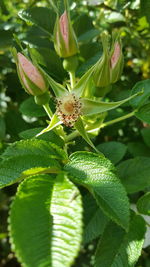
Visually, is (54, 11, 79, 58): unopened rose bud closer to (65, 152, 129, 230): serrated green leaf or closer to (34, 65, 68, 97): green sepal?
(34, 65, 68, 97): green sepal

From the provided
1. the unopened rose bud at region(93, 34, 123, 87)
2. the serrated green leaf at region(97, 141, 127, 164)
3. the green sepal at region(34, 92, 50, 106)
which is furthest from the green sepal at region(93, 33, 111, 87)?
the serrated green leaf at region(97, 141, 127, 164)

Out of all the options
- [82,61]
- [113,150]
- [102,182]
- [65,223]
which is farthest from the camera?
[82,61]

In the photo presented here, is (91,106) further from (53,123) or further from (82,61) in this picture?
(82,61)

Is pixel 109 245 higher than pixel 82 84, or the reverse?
pixel 82 84

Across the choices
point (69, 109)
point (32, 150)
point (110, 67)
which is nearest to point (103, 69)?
point (110, 67)

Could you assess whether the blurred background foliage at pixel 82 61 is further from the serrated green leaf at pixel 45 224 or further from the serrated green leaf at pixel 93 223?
the serrated green leaf at pixel 45 224
